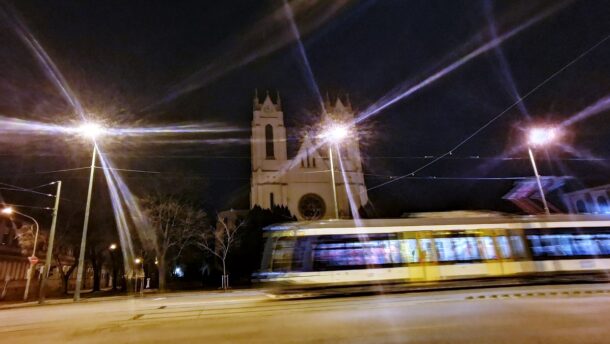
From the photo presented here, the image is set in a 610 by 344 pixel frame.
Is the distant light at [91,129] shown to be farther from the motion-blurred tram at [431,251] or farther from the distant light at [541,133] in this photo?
the distant light at [541,133]

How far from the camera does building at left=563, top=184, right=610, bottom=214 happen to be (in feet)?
156

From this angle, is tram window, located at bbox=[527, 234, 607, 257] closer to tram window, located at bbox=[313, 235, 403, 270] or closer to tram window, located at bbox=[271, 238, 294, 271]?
tram window, located at bbox=[313, 235, 403, 270]

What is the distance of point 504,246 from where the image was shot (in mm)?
13336

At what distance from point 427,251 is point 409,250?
657 millimetres

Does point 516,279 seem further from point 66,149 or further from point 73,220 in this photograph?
point 73,220

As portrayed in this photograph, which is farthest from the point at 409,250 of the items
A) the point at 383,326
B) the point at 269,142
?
the point at 269,142

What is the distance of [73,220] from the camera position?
28188 mm

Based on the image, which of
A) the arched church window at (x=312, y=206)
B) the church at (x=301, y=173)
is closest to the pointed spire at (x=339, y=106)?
the church at (x=301, y=173)

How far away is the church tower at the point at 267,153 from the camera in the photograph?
50.0m

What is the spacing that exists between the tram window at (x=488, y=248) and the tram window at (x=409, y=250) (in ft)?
8.39

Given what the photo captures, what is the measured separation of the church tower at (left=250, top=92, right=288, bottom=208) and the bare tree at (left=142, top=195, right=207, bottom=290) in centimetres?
1817

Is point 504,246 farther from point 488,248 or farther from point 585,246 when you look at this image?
point 585,246

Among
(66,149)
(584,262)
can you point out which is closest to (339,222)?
(584,262)

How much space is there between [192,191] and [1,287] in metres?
16.7
